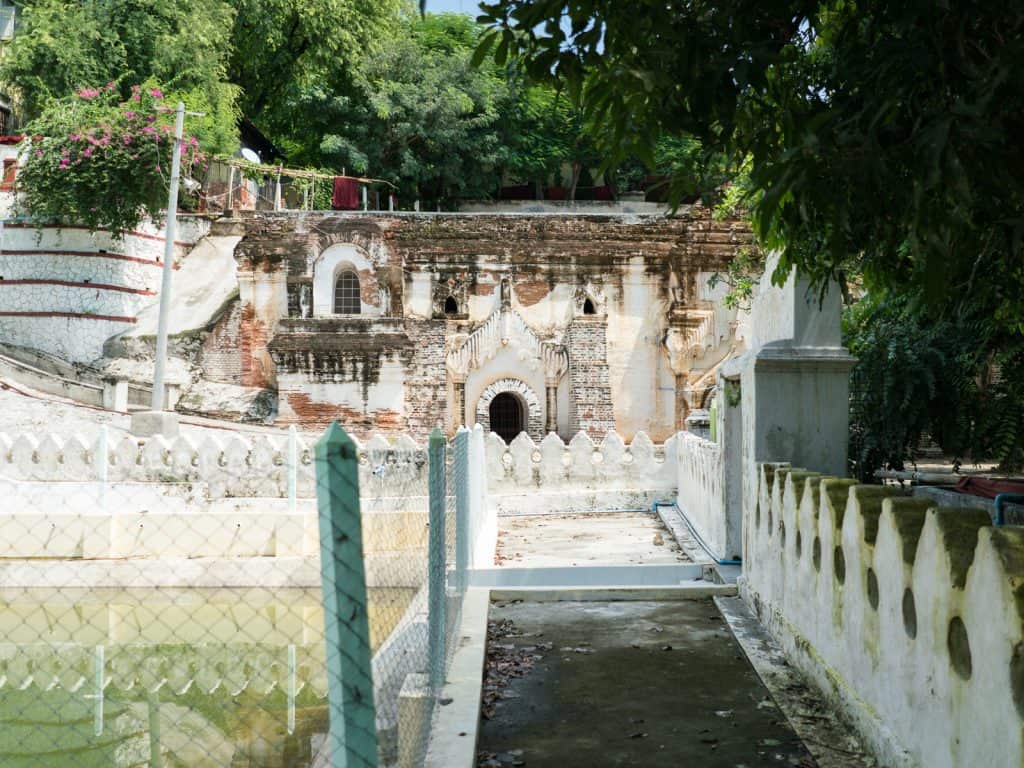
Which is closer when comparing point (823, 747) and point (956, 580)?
point (956, 580)

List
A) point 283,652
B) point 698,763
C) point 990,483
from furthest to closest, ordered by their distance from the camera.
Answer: point 283,652 < point 990,483 < point 698,763

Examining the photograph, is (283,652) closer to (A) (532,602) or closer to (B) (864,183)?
(A) (532,602)

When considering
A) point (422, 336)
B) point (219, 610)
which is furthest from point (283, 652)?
point (422, 336)

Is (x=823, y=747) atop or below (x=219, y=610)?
atop

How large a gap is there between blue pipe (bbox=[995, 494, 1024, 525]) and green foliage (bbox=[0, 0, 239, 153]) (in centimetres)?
2462

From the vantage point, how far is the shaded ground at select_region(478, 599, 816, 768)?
14.8 feet

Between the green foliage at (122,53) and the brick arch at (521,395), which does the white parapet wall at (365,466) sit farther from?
the green foliage at (122,53)

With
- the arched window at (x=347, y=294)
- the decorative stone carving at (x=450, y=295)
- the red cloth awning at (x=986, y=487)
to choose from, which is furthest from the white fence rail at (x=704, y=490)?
the arched window at (x=347, y=294)

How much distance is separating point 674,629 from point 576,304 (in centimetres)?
1839

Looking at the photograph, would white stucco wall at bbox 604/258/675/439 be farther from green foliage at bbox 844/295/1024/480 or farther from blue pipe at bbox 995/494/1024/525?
blue pipe at bbox 995/494/1024/525

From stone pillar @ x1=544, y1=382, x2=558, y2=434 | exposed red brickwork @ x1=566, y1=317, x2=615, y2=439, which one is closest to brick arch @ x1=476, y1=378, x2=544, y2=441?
stone pillar @ x1=544, y1=382, x2=558, y2=434

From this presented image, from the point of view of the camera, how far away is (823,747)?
4.45m

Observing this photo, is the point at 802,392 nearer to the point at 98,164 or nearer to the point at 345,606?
the point at 345,606

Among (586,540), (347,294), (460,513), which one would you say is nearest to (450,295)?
(347,294)
